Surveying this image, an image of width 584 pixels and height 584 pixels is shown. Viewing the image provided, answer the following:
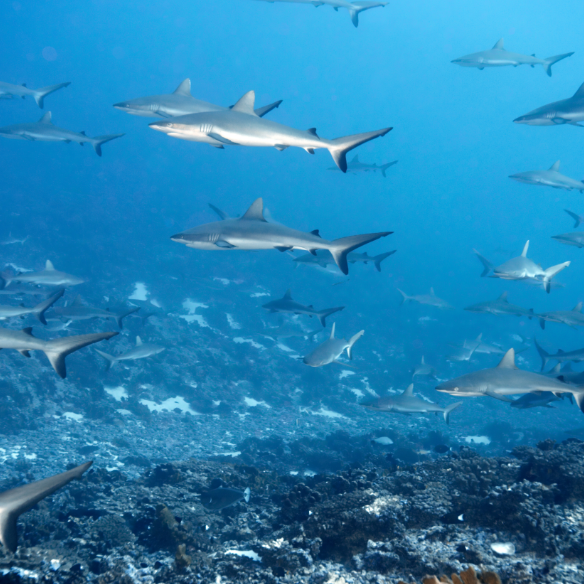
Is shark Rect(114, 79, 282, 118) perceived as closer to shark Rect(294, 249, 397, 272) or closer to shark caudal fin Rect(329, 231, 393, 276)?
shark caudal fin Rect(329, 231, 393, 276)

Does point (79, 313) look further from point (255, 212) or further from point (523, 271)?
point (523, 271)

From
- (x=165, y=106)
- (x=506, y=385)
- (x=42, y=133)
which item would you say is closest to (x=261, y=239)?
(x=165, y=106)

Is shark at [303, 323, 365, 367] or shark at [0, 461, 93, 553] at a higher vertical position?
shark at [0, 461, 93, 553]

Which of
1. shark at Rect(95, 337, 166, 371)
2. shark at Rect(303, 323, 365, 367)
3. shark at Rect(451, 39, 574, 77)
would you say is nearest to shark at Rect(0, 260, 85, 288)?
shark at Rect(95, 337, 166, 371)

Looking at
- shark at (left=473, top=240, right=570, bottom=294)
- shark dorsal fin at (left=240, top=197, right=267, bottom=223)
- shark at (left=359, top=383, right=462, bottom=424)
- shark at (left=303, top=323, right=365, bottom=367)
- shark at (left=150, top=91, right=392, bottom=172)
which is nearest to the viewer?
shark at (left=150, top=91, right=392, bottom=172)

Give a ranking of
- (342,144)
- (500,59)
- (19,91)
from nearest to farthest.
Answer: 1. (342,144)
2. (500,59)
3. (19,91)

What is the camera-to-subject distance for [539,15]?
10906 cm

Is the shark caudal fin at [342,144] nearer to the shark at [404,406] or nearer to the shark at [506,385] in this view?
the shark at [506,385]

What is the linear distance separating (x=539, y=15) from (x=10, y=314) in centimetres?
16124

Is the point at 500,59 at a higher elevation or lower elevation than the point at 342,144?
higher

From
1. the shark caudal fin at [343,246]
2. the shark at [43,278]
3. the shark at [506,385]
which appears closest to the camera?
the shark at [506,385]

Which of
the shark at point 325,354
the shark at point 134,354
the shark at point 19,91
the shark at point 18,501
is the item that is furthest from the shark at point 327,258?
the shark at point 18,501

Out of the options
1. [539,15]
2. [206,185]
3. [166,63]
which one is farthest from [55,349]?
[166,63]

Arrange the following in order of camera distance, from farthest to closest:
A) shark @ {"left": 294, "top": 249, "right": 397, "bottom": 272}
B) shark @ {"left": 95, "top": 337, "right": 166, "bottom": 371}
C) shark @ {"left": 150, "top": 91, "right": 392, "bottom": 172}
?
shark @ {"left": 294, "top": 249, "right": 397, "bottom": 272}, shark @ {"left": 95, "top": 337, "right": 166, "bottom": 371}, shark @ {"left": 150, "top": 91, "right": 392, "bottom": 172}
